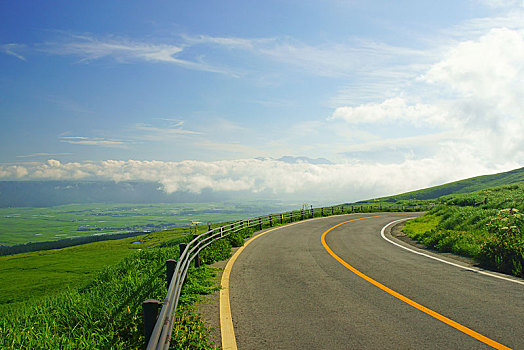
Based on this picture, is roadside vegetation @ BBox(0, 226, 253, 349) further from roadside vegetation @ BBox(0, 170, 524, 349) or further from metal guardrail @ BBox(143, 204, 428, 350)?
metal guardrail @ BBox(143, 204, 428, 350)

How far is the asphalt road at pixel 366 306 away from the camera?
467 cm

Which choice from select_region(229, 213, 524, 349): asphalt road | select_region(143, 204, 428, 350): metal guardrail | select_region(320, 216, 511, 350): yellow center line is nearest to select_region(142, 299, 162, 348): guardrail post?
select_region(143, 204, 428, 350): metal guardrail

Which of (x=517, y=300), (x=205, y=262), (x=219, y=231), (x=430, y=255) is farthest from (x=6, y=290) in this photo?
(x=517, y=300)

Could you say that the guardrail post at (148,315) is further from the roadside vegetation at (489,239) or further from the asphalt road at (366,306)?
the roadside vegetation at (489,239)

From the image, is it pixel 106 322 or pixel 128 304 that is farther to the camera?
pixel 128 304

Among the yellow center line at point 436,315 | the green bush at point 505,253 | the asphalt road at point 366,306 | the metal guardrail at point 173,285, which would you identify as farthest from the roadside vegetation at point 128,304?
the yellow center line at point 436,315

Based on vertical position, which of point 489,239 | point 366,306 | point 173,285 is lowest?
point 366,306

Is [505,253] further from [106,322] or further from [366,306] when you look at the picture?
[106,322]

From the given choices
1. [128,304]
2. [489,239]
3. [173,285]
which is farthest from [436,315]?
[489,239]

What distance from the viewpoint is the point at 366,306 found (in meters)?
6.18

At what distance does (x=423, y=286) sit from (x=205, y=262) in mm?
7063

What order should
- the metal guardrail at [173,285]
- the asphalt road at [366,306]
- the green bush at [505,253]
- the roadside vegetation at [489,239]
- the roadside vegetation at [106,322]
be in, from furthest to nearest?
the roadside vegetation at [489,239]
the green bush at [505,253]
the asphalt road at [366,306]
the roadside vegetation at [106,322]
the metal guardrail at [173,285]

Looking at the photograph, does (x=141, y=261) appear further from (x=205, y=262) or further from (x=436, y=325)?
(x=436, y=325)

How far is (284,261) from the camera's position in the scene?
37.0 ft
